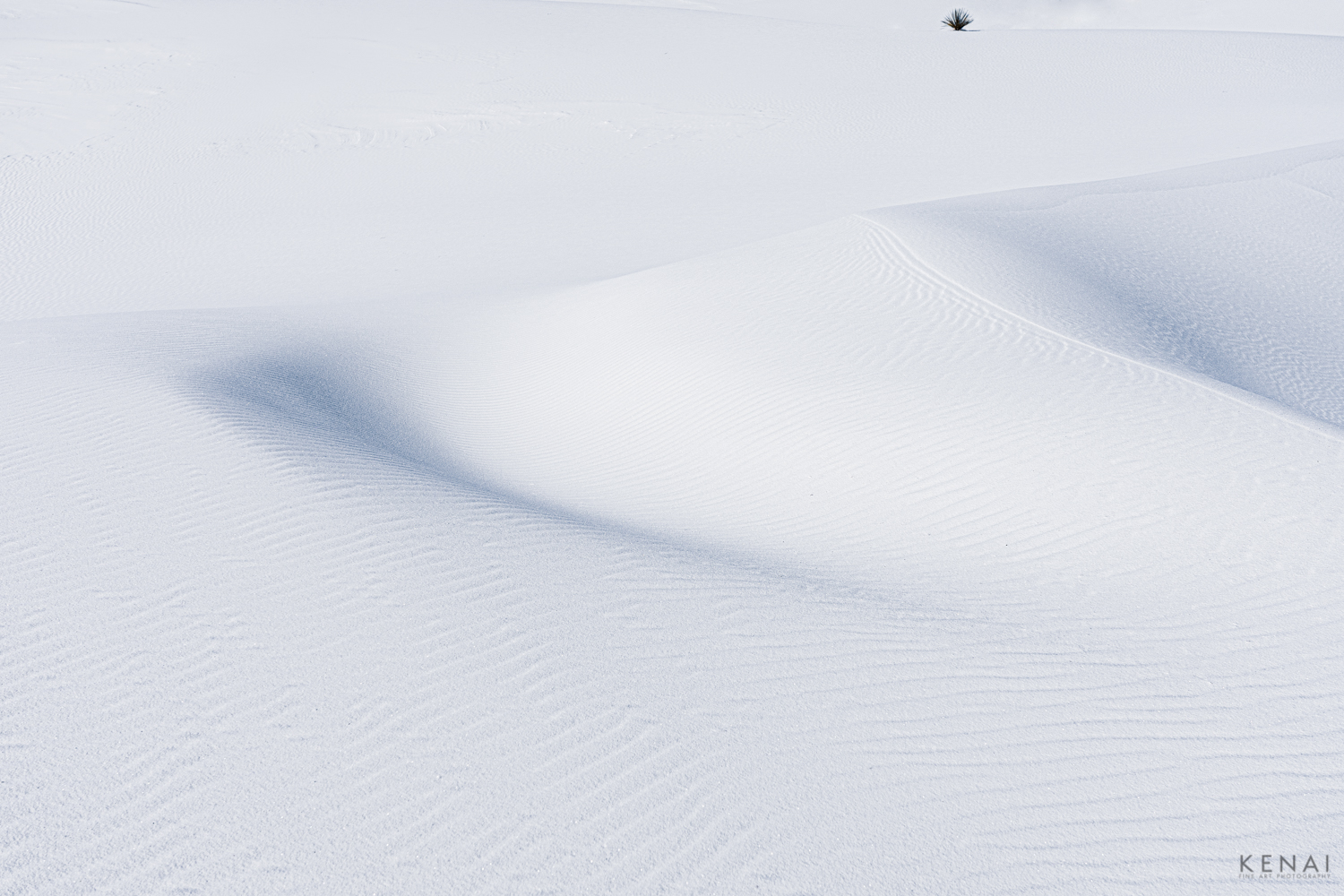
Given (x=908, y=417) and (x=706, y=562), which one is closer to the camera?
(x=706, y=562)

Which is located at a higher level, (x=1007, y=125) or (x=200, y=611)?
(x=1007, y=125)

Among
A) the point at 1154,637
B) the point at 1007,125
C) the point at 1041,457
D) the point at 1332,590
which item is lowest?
the point at 1154,637

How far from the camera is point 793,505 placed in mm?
6918

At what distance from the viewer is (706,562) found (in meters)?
5.54

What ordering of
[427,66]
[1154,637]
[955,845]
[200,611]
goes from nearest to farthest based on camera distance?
[955,845], [200,611], [1154,637], [427,66]

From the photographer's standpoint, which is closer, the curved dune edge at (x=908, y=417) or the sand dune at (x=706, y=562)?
the sand dune at (x=706, y=562)

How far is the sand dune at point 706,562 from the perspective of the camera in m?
3.39

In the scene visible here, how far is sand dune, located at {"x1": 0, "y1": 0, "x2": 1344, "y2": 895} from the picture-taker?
11.1ft

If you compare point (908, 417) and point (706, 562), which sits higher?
point (908, 417)

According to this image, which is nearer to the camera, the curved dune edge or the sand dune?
the sand dune

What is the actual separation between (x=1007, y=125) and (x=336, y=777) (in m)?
23.9

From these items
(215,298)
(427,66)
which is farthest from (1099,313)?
(427,66)

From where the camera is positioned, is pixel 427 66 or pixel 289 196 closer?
pixel 289 196

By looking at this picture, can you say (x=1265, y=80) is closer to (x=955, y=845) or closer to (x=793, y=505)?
(x=793, y=505)
